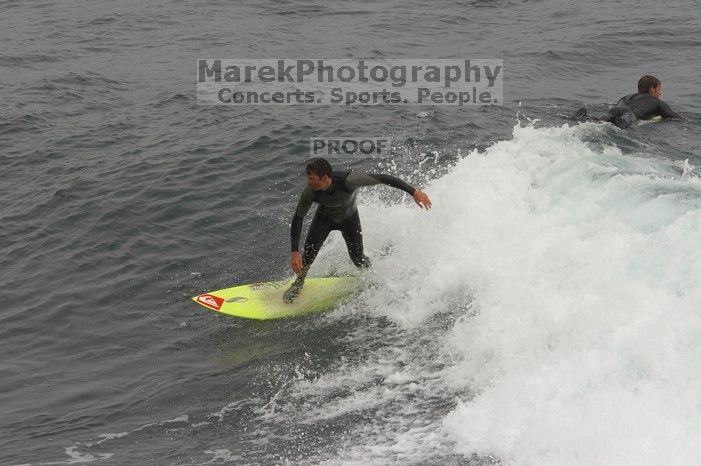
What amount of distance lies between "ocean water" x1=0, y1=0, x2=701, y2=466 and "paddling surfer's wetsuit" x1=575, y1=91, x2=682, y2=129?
22 centimetres

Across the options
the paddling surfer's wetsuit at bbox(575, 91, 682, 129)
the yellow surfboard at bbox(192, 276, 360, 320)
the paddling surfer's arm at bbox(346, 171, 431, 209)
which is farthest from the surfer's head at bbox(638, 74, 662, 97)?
the yellow surfboard at bbox(192, 276, 360, 320)

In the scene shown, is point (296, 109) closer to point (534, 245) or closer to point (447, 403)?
point (534, 245)

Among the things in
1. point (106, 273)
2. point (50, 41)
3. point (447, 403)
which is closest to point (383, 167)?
point (106, 273)

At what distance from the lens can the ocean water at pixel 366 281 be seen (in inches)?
274

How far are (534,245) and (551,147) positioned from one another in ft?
11.7

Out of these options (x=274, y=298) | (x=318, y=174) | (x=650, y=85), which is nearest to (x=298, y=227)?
(x=318, y=174)

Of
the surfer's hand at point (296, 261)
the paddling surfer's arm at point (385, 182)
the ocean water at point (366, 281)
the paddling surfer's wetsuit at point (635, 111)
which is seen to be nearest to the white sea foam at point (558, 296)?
the ocean water at point (366, 281)

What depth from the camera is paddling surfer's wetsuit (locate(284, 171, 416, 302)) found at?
9250mm

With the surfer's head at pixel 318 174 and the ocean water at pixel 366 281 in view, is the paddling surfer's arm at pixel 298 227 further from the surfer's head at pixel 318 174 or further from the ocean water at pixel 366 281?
the ocean water at pixel 366 281

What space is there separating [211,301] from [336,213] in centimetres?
180

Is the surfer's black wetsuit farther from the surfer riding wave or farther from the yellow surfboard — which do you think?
the yellow surfboard

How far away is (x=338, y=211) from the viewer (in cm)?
961

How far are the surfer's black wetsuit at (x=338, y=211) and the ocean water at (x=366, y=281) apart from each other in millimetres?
665

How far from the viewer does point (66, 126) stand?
16.2 meters
